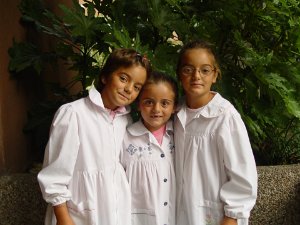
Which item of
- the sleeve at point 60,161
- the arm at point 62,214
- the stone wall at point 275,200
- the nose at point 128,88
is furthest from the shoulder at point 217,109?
the stone wall at point 275,200

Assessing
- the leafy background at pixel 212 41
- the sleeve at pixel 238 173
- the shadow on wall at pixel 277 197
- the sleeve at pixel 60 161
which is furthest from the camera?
the shadow on wall at pixel 277 197

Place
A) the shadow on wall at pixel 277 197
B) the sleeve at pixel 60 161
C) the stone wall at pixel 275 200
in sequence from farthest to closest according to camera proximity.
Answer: the shadow on wall at pixel 277 197
the stone wall at pixel 275 200
the sleeve at pixel 60 161

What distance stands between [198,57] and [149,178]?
62cm

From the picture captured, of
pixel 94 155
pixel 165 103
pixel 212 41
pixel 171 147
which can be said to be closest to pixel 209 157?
pixel 171 147

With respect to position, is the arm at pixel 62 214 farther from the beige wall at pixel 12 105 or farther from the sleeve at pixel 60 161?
→ the beige wall at pixel 12 105

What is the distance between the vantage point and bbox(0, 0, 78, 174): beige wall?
2630 millimetres

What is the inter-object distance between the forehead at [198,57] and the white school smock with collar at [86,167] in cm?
45

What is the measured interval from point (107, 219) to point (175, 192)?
1.21ft

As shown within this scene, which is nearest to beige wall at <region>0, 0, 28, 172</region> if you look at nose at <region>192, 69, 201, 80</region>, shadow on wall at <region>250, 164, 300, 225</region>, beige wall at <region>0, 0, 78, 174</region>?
beige wall at <region>0, 0, 78, 174</region>

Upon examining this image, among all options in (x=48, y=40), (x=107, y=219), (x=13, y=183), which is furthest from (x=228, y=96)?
(x=48, y=40)

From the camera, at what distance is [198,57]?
75.4 inches

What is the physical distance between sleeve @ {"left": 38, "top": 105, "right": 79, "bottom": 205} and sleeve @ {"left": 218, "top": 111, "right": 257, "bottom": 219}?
0.68 meters

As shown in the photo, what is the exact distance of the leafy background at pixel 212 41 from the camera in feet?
8.30

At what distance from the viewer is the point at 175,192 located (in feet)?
6.62
